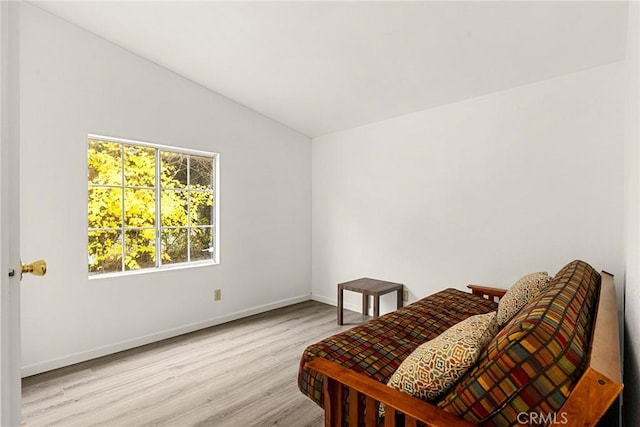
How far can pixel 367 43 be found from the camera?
2.45 meters

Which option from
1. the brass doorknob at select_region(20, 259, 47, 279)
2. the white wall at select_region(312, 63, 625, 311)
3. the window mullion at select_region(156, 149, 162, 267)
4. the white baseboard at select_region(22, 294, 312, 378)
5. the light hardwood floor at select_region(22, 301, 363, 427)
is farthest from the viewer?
the window mullion at select_region(156, 149, 162, 267)

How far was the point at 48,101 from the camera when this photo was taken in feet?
8.33

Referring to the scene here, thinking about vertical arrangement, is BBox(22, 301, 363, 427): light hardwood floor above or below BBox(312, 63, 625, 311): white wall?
below

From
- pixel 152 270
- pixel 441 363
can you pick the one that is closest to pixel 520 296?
pixel 441 363

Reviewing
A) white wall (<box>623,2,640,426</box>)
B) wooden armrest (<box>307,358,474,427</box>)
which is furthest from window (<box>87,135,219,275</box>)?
white wall (<box>623,2,640,426</box>)

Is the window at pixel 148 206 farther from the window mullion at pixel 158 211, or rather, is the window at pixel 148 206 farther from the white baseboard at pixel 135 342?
the white baseboard at pixel 135 342

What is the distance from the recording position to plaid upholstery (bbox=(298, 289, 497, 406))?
5.33ft

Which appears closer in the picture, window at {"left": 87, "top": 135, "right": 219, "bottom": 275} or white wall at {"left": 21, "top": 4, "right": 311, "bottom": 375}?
white wall at {"left": 21, "top": 4, "right": 311, "bottom": 375}

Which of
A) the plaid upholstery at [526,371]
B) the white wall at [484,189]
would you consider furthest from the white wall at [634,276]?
the white wall at [484,189]

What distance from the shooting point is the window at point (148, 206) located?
291cm

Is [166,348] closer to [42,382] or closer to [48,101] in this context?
[42,382]

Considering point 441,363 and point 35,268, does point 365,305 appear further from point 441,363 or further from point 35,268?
point 35,268

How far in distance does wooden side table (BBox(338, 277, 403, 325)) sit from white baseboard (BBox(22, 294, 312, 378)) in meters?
1.03

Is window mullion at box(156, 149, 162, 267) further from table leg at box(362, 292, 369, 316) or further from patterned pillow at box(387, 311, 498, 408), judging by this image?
patterned pillow at box(387, 311, 498, 408)
